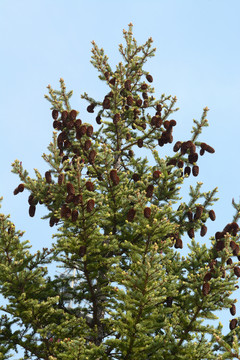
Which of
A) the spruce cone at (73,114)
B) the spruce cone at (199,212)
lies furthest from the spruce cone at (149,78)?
the spruce cone at (199,212)

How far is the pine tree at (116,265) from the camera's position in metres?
8.40

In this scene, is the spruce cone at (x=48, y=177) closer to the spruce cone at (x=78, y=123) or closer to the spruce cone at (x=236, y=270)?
the spruce cone at (x=78, y=123)

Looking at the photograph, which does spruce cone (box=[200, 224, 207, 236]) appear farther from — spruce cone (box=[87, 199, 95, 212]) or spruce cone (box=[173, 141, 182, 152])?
spruce cone (box=[87, 199, 95, 212])

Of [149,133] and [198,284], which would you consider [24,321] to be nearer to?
[198,284]

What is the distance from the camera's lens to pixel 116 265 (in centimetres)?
1035

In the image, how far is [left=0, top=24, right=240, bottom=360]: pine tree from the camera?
8398 mm

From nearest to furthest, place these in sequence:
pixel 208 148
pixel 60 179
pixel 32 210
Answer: pixel 60 179
pixel 32 210
pixel 208 148

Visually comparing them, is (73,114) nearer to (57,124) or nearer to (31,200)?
(57,124)

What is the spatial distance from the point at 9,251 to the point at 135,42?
31.6ft

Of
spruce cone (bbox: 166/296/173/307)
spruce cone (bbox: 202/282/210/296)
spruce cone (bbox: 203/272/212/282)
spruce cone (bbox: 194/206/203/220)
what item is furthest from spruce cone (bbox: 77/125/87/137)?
spruce cone (bbox: 202/282/210/296)

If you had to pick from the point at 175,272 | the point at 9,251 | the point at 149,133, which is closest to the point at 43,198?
the point at 9,251

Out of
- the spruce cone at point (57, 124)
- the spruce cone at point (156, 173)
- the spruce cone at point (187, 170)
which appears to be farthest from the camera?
the spruce cone at point (187, 170)

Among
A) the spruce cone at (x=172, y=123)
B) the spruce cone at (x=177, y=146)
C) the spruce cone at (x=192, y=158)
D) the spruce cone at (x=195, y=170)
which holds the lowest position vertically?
the spruce cone at (x=195, y=170)

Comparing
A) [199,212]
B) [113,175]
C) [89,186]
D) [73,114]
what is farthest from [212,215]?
[73,114]
